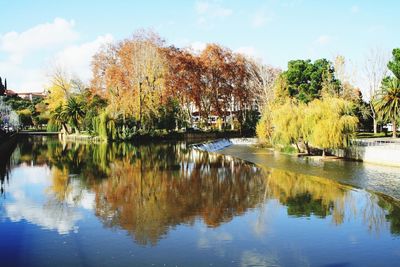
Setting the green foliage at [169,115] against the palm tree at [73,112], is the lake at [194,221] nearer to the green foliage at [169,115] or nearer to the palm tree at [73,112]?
the green foliage at [169,115]

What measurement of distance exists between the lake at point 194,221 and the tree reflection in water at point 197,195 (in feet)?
0.13

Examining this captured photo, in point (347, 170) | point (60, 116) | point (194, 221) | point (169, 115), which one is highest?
point (60, 116)

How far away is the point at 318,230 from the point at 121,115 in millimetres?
46142

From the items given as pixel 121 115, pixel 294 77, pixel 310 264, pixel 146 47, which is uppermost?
pixel 146 47

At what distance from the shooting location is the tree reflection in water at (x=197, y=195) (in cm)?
1412

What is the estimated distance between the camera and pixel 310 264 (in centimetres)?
996

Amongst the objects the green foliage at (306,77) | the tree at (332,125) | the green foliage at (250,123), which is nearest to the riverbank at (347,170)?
the tree at (332,125)

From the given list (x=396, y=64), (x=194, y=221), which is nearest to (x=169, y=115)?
(x=396, y=64)

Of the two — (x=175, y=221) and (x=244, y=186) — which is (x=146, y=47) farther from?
(x=175, y=221)

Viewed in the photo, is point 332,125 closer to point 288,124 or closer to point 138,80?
point 288,124

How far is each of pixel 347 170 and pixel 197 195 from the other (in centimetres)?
1071

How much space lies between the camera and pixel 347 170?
2489 centimetres

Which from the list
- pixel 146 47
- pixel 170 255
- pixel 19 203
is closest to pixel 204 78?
pixel 146 47

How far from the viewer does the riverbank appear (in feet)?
65.0
